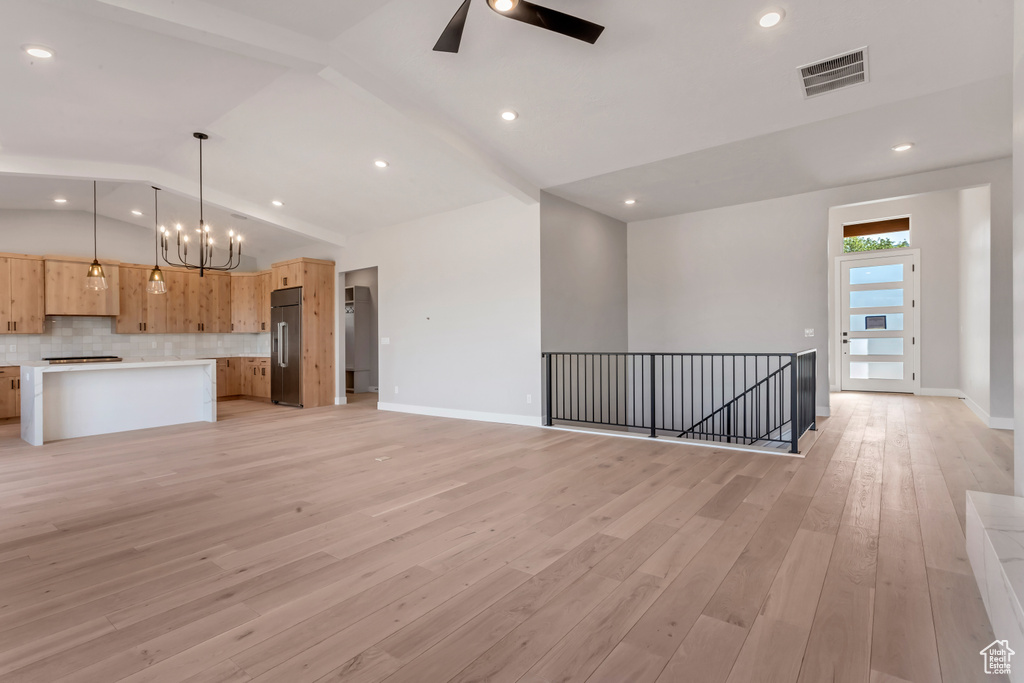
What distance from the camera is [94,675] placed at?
156 cm

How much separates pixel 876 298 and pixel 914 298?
55 cm

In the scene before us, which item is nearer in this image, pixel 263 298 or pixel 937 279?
pixel 937 279

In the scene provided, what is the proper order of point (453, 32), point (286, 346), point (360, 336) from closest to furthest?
point (453, 32), point (286, 346), point (360, 336)

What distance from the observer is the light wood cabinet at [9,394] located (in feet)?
23.2

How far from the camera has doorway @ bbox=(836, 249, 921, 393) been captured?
28.4 feet

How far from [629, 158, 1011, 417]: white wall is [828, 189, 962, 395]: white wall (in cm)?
263

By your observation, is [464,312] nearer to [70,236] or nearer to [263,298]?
[263,298]

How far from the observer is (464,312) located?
6.74m

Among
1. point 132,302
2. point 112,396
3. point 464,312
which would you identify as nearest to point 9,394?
point 132,302

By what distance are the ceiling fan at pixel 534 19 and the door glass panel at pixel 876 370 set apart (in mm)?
9110

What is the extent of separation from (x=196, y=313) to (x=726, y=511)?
9.73 m

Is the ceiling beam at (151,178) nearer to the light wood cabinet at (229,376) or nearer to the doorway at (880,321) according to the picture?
the light wood cabinet at (229,376)

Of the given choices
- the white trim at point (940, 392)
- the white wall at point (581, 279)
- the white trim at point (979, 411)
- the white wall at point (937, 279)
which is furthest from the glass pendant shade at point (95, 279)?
the white trim at point (940, 392)

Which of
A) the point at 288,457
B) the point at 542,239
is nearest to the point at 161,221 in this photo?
the point at 288,457
